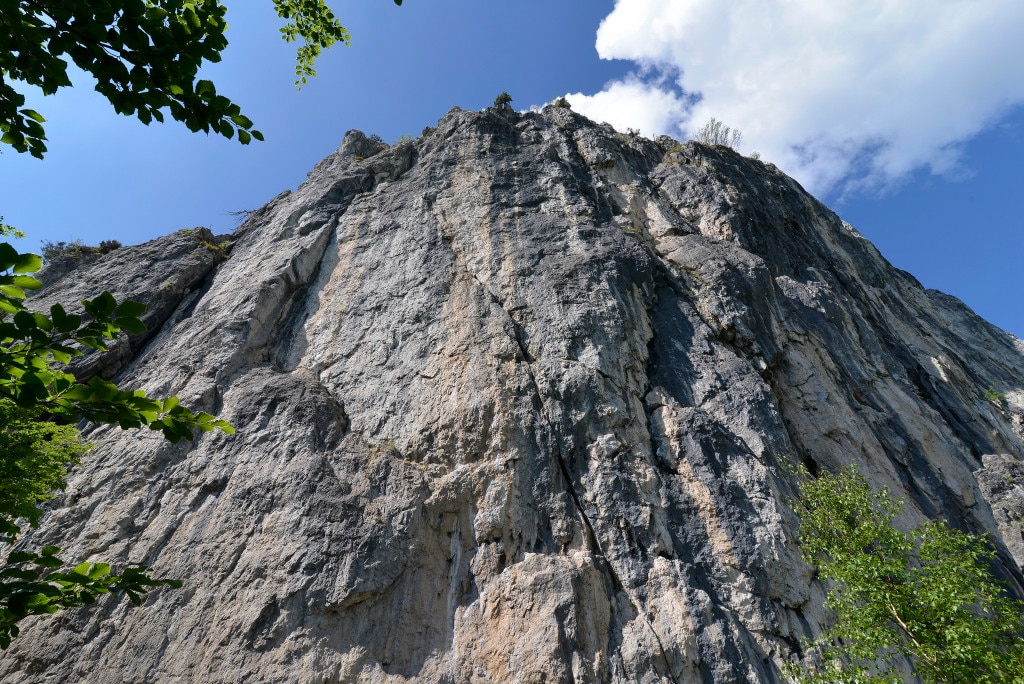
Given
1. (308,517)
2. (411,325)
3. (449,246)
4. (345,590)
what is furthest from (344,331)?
(345,590)

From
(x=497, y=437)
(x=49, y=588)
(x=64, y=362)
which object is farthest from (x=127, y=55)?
(x=497, y=437)

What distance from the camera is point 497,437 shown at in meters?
12.5

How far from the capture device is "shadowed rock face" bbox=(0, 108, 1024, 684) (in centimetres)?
1037

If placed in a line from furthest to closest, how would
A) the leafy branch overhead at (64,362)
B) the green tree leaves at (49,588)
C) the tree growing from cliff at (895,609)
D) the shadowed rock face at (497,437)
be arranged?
the shadowed rock face at (497,437), the tree growing from cliff at (895,609), the green tree leaves at (49,588), the leafy branch overhead at (64,362)

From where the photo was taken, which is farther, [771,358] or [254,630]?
[771,358]

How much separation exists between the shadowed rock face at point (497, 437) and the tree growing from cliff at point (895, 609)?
57 centimetres

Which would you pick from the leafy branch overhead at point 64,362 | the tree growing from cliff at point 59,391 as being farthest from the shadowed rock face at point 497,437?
the leafy branch overhead at point 64,362

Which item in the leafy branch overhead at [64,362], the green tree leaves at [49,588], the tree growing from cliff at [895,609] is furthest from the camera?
the tree growing from cliff at [895,609]

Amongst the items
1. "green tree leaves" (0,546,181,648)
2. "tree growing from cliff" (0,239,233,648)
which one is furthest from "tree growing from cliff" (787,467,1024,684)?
"tree growing from cliff" (0,239,233,648)

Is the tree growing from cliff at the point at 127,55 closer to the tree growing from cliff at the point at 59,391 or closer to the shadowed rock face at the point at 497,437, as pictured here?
the tree growing from cliff at the point at 59,391

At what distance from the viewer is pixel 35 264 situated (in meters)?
2.95

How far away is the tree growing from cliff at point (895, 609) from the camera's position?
9.01m

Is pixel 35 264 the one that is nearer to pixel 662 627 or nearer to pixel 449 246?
pixel 662 627

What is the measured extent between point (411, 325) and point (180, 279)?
9.02m
